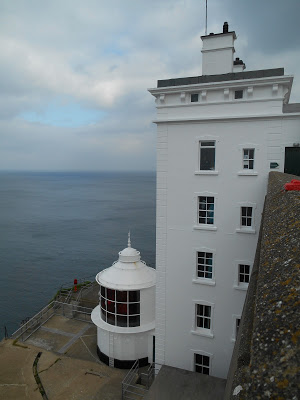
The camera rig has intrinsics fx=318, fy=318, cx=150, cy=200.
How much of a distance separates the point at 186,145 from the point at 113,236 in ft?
202

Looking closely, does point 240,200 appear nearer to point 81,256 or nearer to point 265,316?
point 265,316

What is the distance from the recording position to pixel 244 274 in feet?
56.3

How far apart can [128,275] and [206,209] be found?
821cm

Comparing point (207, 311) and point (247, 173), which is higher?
point (247, 173)

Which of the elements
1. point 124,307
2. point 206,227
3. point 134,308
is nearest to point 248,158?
point 206,227

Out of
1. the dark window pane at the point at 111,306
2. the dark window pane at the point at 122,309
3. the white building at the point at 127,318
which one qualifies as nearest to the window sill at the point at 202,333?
the white building at the point at 127,318

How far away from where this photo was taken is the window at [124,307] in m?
22.0

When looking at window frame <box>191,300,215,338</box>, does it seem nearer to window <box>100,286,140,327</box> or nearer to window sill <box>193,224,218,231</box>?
window sill <box>193,224,218,231</box>

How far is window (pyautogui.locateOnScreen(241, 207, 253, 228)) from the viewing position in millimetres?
16828

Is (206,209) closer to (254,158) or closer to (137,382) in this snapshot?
(254,158)

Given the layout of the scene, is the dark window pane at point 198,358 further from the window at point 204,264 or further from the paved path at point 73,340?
the paved path at point 73,340

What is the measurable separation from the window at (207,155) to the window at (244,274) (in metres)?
5.50

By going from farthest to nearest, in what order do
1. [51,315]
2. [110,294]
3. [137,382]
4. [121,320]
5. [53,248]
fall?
[53,248] → [51,315] → [110,294] → [121,320] → [137,382]

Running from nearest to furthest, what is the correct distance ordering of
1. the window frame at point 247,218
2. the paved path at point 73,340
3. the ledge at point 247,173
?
the ledge at point 247,173 < the window frame at point 247,218 < the paved path at point 73,340
